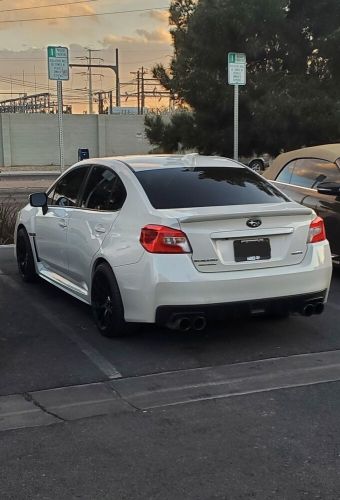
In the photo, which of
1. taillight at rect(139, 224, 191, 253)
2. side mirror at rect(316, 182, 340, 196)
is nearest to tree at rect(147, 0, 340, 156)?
side mirror at rect(316, 182, 340, 196)

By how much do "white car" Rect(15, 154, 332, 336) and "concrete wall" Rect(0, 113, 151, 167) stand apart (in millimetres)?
38562

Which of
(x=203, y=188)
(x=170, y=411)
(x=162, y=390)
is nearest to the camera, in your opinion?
(x=170, y=411)

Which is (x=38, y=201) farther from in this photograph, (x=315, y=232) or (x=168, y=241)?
(x=315, y=232)

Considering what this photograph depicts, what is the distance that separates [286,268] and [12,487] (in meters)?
2.76

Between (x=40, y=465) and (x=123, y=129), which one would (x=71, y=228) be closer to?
(x=40, y=465)

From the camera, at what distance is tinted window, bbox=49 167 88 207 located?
6.34 metres

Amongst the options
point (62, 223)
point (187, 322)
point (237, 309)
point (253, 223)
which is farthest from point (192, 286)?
point (62, 223)

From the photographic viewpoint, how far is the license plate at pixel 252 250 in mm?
4883

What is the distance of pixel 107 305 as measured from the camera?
208 inches

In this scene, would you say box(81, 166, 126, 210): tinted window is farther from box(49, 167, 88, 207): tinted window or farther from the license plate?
the license plate

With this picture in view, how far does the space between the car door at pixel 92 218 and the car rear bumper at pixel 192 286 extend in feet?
1.94

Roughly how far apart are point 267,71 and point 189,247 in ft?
40.8

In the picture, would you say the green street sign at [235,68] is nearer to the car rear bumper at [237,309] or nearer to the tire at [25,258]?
the tire at [25,258]

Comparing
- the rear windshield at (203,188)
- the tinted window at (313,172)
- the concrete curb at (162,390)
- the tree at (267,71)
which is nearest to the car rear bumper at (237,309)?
the concrete curb at (162,390)
